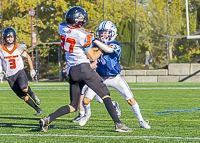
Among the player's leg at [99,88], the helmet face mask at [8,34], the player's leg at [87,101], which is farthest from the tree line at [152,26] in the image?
the player's leg at [99,88]

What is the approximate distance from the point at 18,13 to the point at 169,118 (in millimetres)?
21311

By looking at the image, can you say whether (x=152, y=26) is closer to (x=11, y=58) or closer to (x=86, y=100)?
(x=11, y=58)

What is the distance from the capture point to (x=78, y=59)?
5410 mm

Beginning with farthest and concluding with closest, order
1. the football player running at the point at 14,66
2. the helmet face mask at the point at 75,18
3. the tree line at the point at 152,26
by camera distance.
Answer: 1. the tree line at the point at 152,26
2. the football player running at the point at 14,66
3. the helmet face mask at the point at 75,18

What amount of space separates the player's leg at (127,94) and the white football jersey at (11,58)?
234 centimetres

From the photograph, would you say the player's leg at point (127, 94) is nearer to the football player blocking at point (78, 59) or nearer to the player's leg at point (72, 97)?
the football player blocking at point (78, 59)

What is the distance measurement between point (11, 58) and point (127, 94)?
9.20ft

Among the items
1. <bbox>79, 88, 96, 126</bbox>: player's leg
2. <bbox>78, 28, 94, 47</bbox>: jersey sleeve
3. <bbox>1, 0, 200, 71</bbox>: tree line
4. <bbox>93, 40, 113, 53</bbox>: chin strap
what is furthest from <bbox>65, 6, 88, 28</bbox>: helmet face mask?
<bbox>1, 0, 200, 71</bbox>: tree line

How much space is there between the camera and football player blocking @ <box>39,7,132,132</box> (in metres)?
5.36

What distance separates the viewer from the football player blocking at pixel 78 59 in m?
5.36

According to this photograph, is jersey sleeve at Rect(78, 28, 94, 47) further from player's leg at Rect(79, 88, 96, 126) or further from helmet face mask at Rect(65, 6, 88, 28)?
player's leg at Rect(79, 88, 96, 126)

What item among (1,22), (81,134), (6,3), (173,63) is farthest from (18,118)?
(6,3)

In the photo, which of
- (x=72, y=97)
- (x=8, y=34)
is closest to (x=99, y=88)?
(x=72, y=97)

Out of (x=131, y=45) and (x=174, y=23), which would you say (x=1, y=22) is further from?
(x=174, y=23)
